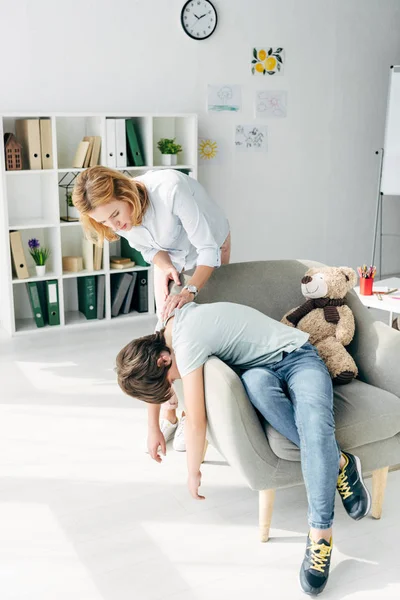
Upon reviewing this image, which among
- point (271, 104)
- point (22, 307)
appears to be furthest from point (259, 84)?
point (22, 307)

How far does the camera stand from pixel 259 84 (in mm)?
4758

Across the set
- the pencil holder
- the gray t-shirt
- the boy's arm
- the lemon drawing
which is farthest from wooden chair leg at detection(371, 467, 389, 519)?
the lemon drawing

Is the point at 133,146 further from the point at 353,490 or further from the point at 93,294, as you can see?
the point at 353,490

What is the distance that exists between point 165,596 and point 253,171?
355 cm

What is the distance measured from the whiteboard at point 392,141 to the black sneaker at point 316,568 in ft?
12.0

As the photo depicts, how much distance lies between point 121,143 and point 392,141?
2048 millimetres

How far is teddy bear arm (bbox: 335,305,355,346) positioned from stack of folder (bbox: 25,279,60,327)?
7.28 ft

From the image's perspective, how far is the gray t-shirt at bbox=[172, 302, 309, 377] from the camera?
78.8 inches

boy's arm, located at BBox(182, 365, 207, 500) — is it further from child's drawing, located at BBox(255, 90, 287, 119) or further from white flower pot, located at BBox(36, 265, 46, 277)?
child's drawing, located at BBox(255, 90, 287, 119)

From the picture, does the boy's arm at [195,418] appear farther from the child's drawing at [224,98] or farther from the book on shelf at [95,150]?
the child's drawing at [224,98]

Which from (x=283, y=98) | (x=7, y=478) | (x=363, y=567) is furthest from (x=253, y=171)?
(x=363, y=567)

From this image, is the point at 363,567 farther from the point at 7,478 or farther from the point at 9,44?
the point at 9,44

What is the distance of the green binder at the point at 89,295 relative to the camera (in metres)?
4.27

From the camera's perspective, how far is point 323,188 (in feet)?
17.0
